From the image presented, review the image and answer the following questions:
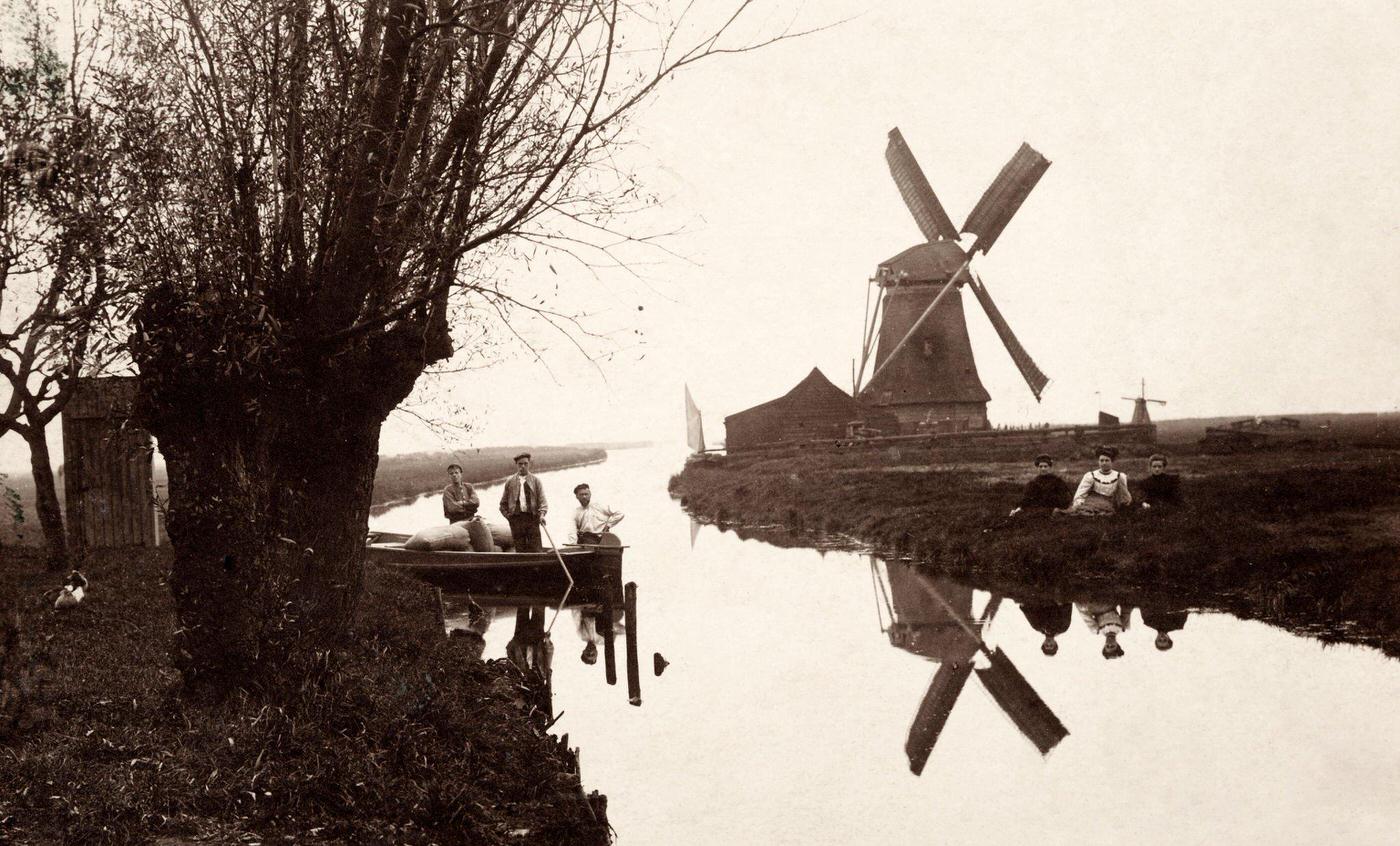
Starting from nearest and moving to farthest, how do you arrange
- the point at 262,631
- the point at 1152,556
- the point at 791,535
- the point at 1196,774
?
1. the point at 262,631
2. the point at 1196,774
3. the point at 1152,556
4. the point at 791,535

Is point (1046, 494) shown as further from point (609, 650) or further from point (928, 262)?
point (928, 262)

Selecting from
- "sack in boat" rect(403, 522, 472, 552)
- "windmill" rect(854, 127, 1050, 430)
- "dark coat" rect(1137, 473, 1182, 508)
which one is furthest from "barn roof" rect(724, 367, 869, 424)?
"sack in boat" rect(403, 522, 472, 552)

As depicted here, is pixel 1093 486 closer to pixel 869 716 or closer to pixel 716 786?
pixel 869 716

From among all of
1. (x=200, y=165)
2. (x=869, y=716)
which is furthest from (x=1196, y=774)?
(x=200, y=165)

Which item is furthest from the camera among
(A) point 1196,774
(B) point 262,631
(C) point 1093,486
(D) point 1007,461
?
(D) point 1007,461

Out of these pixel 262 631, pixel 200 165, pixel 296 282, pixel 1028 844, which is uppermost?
pixel 200 165
